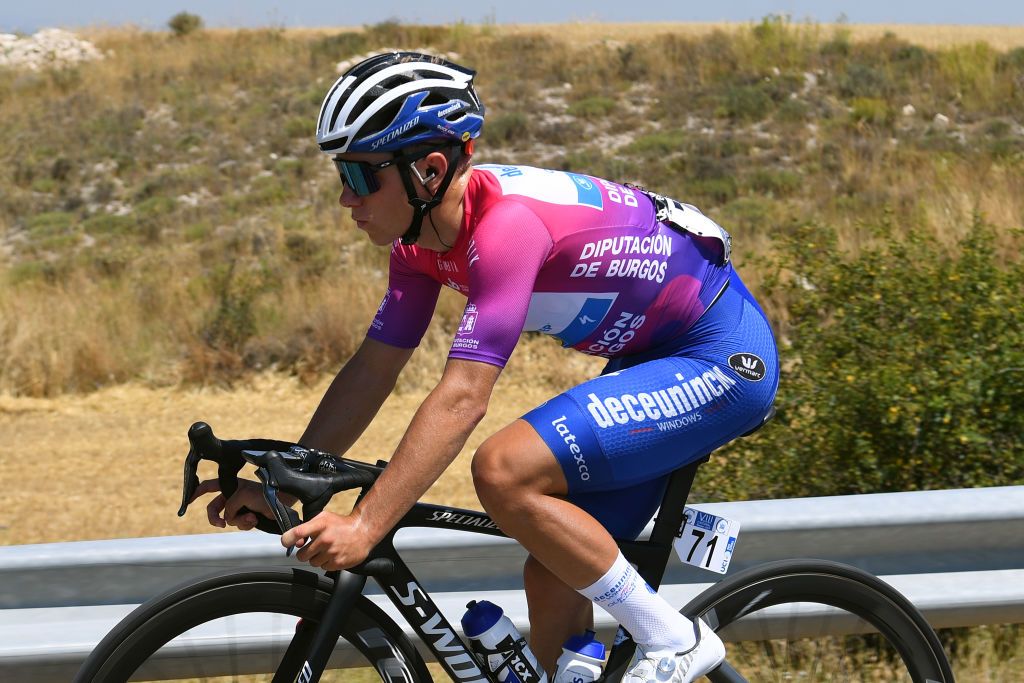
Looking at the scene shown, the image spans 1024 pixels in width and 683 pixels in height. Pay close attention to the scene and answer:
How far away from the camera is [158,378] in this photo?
8.38 meters

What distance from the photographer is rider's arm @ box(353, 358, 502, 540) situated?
2420mm

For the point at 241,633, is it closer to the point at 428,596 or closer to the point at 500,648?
the point at 428,596

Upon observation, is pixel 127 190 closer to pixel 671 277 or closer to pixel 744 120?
pixel 744 120

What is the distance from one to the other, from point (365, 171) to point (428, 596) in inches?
39.8

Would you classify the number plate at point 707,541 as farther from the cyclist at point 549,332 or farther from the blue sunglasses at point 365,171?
the blue sunglasses at point 365,171

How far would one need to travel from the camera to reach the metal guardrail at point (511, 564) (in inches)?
118

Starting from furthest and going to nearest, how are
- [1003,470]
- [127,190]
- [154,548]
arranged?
[127,190], [1003,470], [154,548]

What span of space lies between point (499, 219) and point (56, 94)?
2447 cm

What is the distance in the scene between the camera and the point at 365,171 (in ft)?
8.70

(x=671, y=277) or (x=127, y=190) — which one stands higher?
(x=671, y=277)

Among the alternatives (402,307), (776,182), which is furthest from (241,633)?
(776,182)

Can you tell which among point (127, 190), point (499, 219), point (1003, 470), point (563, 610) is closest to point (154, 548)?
point (563, 610)

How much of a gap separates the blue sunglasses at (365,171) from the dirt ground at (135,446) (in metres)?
3.33

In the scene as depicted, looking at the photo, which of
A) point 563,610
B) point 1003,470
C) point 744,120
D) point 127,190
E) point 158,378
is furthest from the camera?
point 744,120
